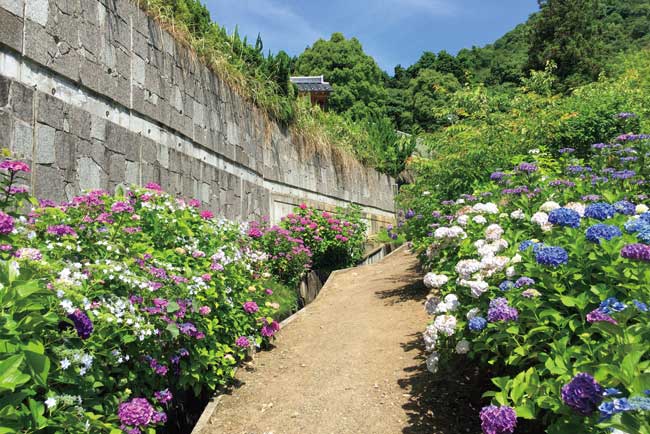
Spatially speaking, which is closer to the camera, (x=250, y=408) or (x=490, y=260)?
(x=490, y=260)

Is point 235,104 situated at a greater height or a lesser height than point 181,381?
greater

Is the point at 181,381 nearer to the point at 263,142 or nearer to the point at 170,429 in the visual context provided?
the point at 170,429

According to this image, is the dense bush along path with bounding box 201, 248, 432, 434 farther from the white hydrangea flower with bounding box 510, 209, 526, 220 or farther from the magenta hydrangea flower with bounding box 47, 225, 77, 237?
the magenta hydrangea flower with bounding box 47, 225, 77, 237

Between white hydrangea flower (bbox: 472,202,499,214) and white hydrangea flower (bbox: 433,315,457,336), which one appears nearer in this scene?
white hydrangea flower (bbox: 433,315,457,336)

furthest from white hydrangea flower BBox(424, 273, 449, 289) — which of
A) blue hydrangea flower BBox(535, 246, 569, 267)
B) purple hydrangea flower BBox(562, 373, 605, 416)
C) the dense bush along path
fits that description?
purple hydrangea flower BBox(562, 373, 605, 416)

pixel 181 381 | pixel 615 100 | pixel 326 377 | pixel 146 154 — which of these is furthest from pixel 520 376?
pixel 615 100

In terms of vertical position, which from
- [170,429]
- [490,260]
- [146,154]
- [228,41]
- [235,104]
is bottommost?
[170,429]

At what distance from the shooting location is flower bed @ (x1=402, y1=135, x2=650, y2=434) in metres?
1.75

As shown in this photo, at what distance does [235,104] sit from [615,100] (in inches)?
229

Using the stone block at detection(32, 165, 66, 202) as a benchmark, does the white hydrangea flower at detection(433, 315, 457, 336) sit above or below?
below

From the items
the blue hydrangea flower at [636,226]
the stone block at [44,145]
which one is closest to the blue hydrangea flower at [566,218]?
the blue hydrangea flower at [636,226]

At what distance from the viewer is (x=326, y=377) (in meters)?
4.59

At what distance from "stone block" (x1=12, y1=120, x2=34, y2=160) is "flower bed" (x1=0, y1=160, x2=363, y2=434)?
26.7 inches

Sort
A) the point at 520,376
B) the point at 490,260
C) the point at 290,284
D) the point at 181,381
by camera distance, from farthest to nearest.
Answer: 1. the point at 290,284
2. the point at 181,381
3. the point at 490,260
4. the point at 520,376
